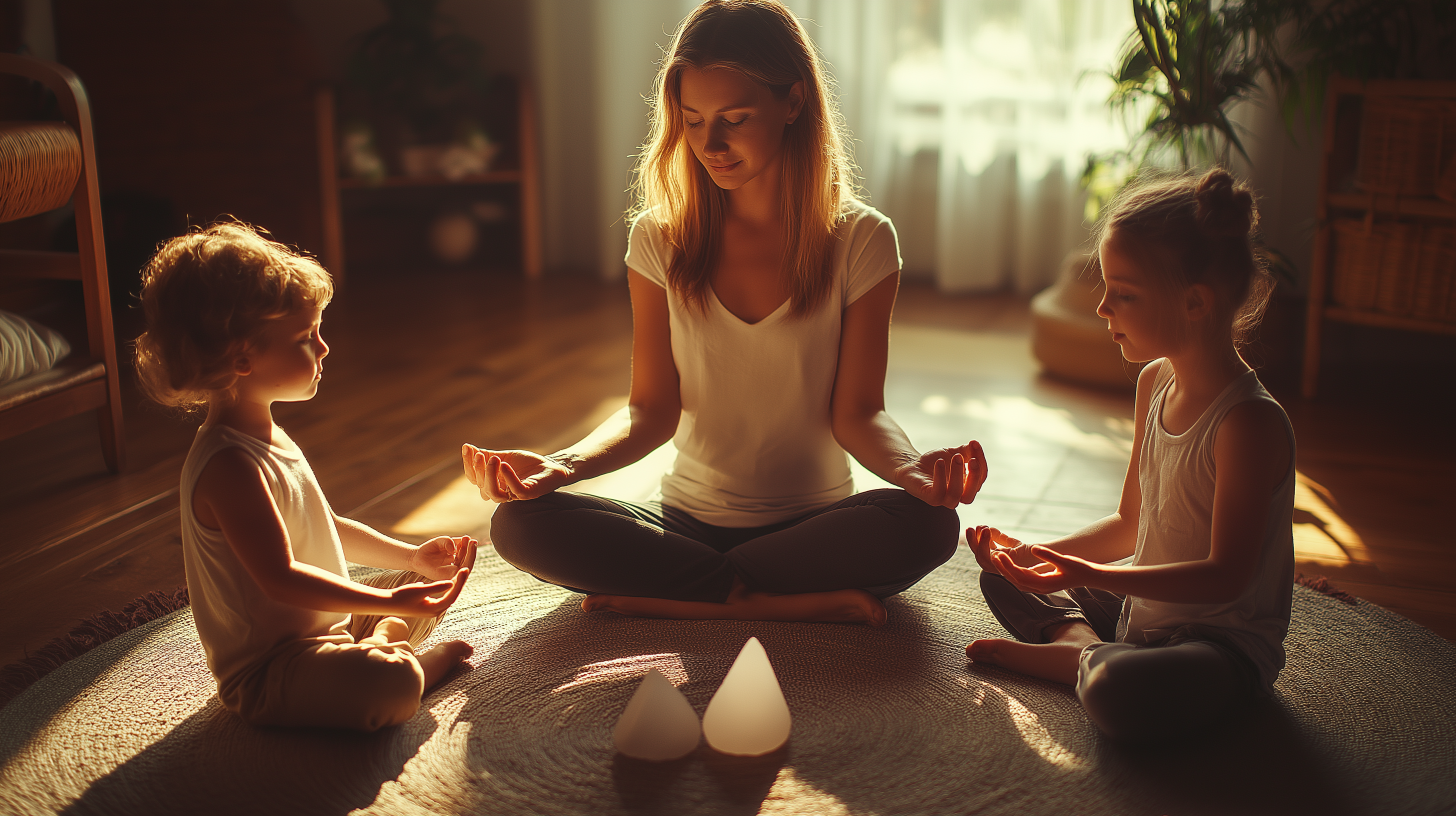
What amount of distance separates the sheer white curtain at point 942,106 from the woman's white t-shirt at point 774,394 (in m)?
2.03

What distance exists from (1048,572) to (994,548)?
0.07 metres

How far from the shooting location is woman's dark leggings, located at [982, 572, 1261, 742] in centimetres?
100

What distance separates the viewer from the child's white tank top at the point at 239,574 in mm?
1020

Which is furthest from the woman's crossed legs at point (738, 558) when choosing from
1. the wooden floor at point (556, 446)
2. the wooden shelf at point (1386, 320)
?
the wooden shelf at point (1386, 320)

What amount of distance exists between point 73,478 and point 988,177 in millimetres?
2508

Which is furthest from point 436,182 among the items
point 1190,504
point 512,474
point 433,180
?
point 1190,504

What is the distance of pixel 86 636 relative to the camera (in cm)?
126

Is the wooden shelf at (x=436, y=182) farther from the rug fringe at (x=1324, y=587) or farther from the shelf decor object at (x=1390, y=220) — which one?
the rug fringe at (x=1324, y=587)

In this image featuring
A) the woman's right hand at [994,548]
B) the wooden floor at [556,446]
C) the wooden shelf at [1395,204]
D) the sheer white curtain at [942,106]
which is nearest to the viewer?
the woman's right hand at [994,548]

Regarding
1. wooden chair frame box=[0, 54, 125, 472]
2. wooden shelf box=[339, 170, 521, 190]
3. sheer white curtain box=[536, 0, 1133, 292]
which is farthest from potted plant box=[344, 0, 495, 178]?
wooden chair frame box=[0, 54, 125, 472]

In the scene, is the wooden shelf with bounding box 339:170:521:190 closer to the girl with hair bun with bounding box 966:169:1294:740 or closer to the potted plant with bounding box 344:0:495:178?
the potted plant with bounding box 344:0:495:178

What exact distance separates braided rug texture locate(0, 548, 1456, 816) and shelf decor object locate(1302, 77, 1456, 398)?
3.49 ft

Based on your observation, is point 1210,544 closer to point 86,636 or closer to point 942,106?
point 86,636

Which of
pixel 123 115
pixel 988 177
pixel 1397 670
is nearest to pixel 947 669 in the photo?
pixel 1397 670
